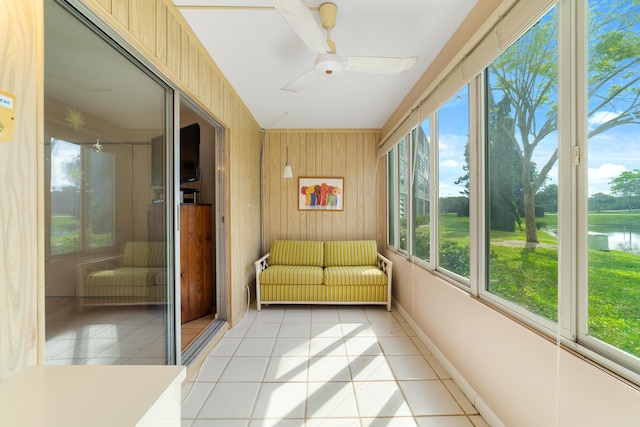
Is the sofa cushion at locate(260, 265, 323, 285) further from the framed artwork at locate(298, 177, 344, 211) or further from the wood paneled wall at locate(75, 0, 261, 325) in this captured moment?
the framed artwork at locate(298, 177, 344, 211)

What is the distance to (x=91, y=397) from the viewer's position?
0.62 meters

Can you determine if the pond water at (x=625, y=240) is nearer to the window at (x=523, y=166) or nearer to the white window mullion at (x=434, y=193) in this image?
the window at (x=523, y=166)

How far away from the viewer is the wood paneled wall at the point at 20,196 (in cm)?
82

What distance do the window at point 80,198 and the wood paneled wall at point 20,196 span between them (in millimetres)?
116

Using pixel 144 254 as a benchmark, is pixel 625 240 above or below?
above

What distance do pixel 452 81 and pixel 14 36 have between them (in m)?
2.27

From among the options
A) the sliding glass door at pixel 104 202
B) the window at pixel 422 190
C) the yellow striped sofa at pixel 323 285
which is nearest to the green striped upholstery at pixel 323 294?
the yellow striped sofa at pixel 323 285

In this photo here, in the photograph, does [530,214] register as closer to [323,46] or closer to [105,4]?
[323,46]

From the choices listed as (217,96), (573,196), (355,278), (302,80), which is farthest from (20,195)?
(355,278)

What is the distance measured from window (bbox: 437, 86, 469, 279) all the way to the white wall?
0.78 feet

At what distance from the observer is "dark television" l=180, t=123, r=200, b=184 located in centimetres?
276

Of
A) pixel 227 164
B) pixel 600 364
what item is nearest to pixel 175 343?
pixel 227 164

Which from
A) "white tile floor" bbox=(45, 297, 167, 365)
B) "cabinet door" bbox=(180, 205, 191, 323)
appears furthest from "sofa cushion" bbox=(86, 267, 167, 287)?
"cabinet door" bbox=(180, 205, 191, 323)

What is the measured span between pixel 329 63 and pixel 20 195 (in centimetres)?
162
